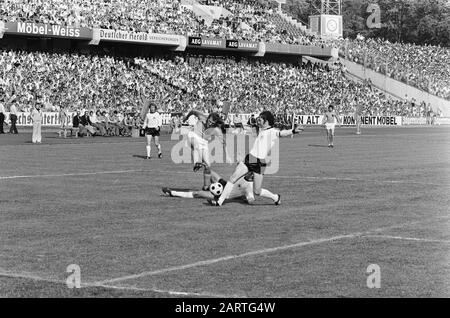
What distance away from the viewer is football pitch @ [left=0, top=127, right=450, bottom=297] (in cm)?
1033

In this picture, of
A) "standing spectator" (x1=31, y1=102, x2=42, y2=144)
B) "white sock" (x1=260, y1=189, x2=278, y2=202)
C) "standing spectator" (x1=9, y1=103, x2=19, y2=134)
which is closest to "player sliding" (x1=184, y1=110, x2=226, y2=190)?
"white sock" (x1=260, y1=189, x2=278, y2=202)

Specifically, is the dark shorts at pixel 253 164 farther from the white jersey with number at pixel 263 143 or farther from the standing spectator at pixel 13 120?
the standing spectator at pixel 13 120

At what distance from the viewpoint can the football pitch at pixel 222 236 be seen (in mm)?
10328

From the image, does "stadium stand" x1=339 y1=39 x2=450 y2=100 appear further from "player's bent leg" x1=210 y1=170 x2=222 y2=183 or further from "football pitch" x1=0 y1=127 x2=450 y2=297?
"player's bent leg" x1=210 y1=170 x2=222 y2=183

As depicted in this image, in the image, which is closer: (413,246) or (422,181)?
(413,246)

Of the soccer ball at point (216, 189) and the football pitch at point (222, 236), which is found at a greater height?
the soccer ball at point (216, 189)

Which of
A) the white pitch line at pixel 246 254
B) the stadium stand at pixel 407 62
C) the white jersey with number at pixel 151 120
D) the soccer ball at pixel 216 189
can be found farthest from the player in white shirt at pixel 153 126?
the stadium stand at pixel 407 62

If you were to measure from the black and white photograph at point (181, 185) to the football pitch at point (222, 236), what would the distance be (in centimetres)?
4

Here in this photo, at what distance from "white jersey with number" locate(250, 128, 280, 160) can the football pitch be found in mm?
986

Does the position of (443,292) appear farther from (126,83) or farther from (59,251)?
(126,83)

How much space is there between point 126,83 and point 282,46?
23572mm

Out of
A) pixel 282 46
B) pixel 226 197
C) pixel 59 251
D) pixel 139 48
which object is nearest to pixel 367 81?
pixel 282 46

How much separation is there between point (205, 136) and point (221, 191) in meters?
3.23

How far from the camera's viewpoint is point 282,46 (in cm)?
8619
